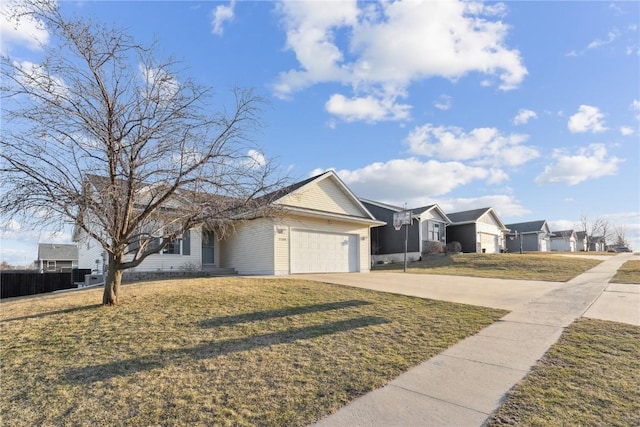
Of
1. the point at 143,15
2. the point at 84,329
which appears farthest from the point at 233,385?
the point at 143,15

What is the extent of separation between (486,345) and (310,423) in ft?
12.7

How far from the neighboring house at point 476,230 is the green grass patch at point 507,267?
740 centimetres

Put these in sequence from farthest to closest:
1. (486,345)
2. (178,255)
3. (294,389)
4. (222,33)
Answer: (178,255) < (222,33) < (486,345) < (294,389)

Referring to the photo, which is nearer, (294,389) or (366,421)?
(366,421)

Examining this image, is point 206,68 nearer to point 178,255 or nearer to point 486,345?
point 486,345

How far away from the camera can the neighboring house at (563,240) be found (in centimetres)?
5869

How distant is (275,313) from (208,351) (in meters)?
2.49

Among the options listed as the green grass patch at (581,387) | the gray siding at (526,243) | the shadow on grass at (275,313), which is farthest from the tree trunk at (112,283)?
the gray siding at (526,243)

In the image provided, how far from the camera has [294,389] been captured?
15.1ft

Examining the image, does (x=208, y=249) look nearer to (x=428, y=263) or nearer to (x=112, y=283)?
(x=112, y=283)

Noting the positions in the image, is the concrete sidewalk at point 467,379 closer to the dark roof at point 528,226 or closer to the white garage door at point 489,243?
the white garage door at point 489,243

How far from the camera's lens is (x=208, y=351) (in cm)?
586

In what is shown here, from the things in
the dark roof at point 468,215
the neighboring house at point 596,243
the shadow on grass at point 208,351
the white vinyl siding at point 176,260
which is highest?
the dark roof at point 468,215

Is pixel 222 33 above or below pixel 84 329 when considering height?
above
